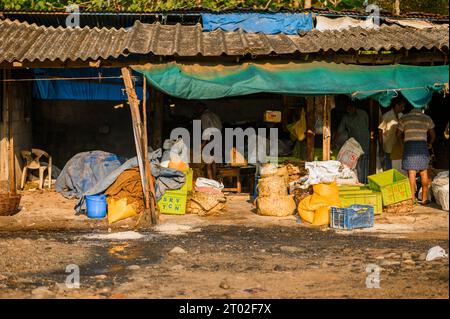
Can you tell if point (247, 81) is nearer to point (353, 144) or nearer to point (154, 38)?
point (154, 38)

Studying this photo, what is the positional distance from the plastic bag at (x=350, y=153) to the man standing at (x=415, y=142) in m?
1.12

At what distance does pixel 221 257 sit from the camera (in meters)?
9.37

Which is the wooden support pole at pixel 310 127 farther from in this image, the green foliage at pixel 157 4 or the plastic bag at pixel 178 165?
the green foliage at pixel 157 4

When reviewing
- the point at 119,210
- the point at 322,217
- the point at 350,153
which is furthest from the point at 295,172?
the point at 119,210

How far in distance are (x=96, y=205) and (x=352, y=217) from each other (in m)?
4.72

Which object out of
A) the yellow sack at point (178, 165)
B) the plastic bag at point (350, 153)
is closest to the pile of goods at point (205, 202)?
the yellow sack at point (178, 165)

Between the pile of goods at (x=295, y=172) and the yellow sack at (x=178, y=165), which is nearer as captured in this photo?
the yellow sack at (x=178, y=165)

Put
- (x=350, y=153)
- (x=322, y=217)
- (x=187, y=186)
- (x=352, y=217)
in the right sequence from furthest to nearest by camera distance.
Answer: (x=350, y=153) → (x=187, y=186) → (x=322, y=217) → (x=352, y=217)

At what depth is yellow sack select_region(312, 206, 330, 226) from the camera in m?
11.5

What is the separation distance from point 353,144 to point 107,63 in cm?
546

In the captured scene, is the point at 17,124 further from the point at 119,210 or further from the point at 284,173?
the point at 284,173

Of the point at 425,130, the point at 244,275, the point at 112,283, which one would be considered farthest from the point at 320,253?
the point at 425,130

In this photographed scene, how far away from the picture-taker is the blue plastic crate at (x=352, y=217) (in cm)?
1106

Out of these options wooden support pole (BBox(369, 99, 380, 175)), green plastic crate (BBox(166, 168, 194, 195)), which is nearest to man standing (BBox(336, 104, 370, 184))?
wooden support pole (BBox(369, 99, 380, 175))
